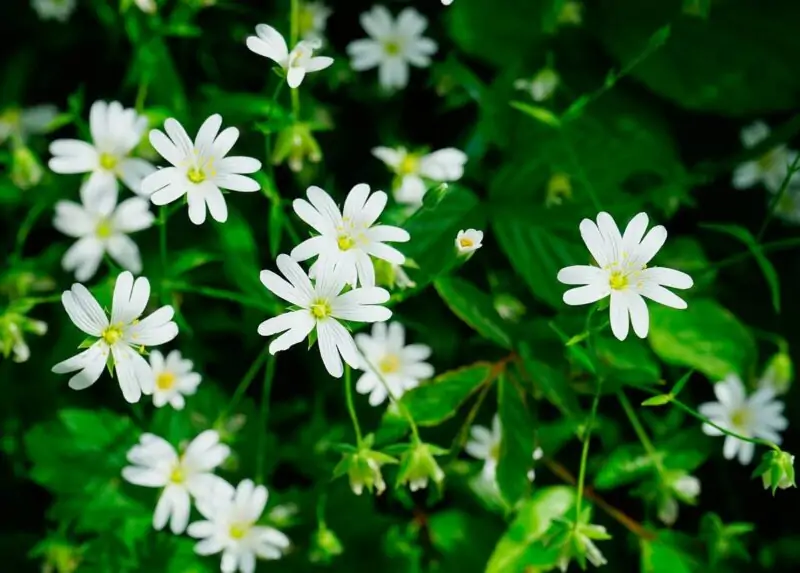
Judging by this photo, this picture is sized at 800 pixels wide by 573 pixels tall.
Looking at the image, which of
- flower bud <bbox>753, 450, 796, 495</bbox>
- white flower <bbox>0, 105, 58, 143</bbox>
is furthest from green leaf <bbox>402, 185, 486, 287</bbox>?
white flower <bbox>0, 105, 58, 143</bbox>

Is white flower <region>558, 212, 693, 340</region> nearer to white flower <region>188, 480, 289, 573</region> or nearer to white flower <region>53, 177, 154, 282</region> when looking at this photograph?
white flower <region>188, 480, 289, 573</region>

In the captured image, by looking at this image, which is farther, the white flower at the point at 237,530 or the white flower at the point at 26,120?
the white flower at the point at 26,120

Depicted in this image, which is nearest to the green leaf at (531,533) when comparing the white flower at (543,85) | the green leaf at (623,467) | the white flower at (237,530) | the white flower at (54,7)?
the green leaf at (623,467)

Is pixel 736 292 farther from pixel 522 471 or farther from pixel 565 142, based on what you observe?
pixel 522 471

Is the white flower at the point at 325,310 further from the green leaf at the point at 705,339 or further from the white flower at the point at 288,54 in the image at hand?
the green leaf at the point at 705,339

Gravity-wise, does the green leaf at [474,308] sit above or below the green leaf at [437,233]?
below

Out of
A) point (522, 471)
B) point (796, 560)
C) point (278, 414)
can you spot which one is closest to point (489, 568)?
point (522, 471)
